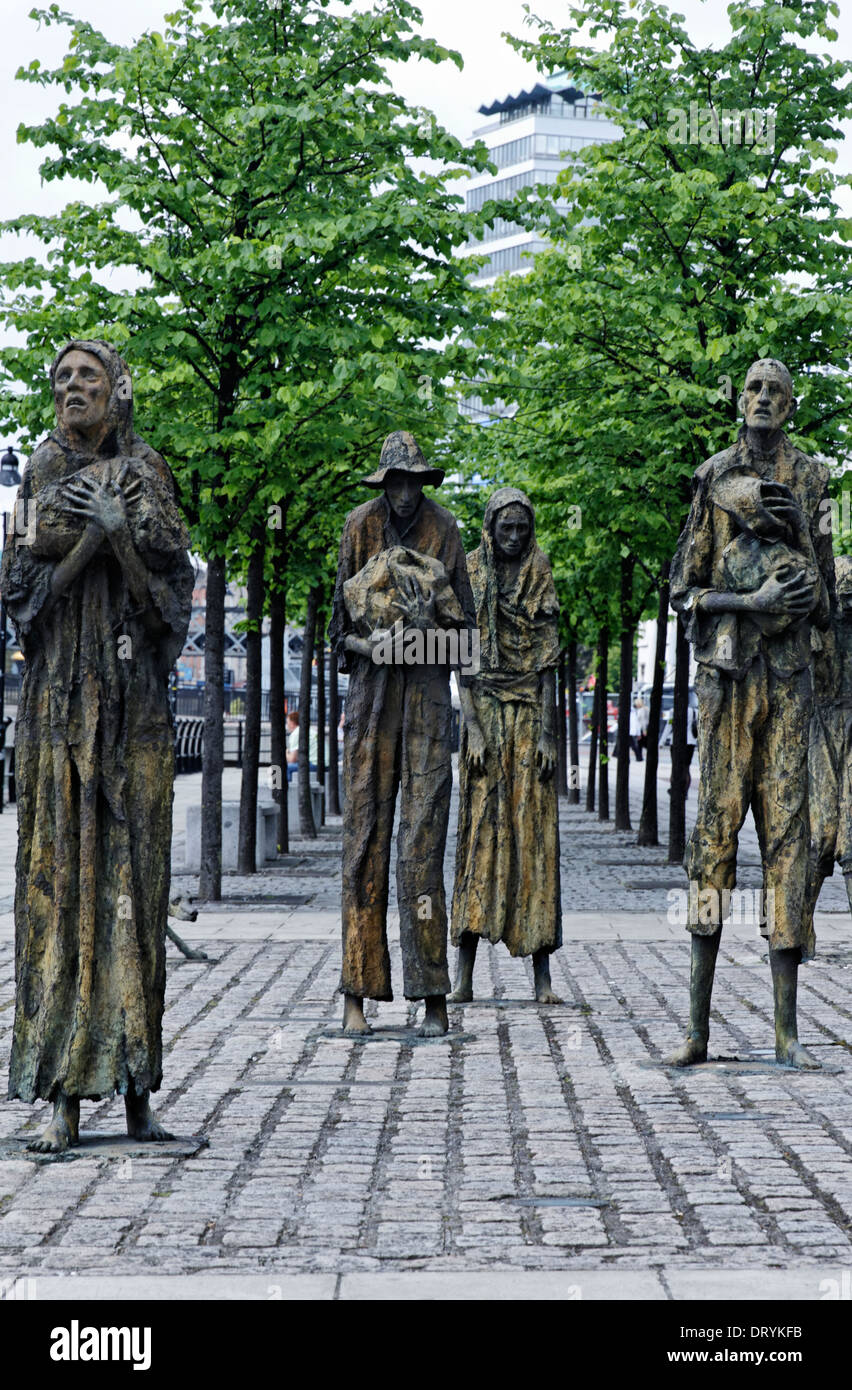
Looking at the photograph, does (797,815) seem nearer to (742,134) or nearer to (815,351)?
(815,351)

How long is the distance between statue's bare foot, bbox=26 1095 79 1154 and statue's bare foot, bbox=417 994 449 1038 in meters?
2.90

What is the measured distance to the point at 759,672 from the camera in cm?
807

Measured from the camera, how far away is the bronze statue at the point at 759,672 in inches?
315

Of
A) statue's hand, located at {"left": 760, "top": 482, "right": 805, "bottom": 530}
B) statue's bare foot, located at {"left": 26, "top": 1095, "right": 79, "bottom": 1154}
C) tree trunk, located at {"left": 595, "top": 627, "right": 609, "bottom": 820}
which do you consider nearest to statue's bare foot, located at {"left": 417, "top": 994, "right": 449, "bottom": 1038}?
statue's hand, located at {"left": 760, "top": 482, "right": 805, "bottom": 530}

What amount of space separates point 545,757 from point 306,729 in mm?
13673

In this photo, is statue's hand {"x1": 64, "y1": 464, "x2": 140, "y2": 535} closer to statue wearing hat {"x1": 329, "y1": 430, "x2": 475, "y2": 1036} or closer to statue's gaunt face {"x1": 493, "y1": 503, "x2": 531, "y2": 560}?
statue wearing hat {"x1": 329, "y1": 430, "x2": 475, "y2": 1036}

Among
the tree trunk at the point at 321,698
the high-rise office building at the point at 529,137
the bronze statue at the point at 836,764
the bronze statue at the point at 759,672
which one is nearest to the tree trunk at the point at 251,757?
the bronze statue at the point at 836,764

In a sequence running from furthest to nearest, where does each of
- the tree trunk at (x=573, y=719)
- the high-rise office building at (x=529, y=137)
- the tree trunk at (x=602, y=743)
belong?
the high-rise office building at (x=529, y=137) < the tree trunk at (x=573, y=719) < the tree trunk at (x=602, y=743)

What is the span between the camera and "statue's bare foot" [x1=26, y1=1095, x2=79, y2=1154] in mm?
6340

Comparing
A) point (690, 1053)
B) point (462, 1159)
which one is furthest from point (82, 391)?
point (690, 1053)

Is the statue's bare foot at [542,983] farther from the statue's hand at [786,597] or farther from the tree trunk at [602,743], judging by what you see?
the tree trunk at [602,743]

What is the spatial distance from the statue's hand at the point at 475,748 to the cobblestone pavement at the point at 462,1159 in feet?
4.04

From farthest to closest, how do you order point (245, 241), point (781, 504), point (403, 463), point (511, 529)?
1. point (245, 241)
2. point (511, 529)
3. point (403, 463)
4. point (781, 504)

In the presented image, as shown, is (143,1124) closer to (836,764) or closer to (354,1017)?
(354,1017)
